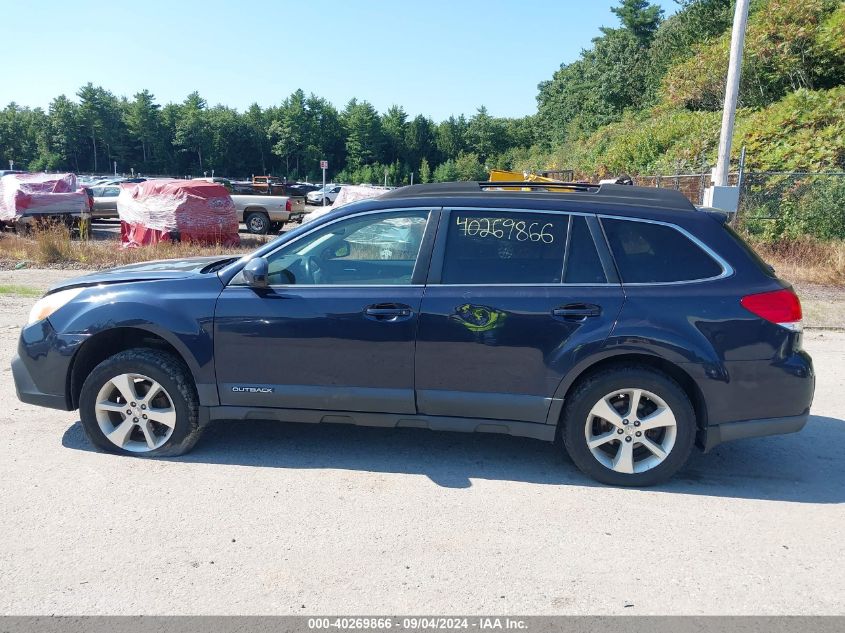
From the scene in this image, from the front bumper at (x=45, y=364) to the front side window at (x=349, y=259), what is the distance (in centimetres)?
144

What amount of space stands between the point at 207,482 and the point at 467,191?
2522 millimetres

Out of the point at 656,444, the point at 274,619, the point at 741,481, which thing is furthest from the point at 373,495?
the point at 741,481

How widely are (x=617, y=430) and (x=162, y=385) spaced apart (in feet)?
9.54

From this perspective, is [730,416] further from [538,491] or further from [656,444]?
[538,491]

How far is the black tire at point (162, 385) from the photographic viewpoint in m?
4.46

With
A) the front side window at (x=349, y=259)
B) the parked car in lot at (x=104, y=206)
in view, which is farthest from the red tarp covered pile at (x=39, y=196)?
the front side window at (x=349, y=259)

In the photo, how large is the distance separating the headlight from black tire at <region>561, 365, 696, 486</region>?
339 centimetres

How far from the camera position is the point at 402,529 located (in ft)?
12.2

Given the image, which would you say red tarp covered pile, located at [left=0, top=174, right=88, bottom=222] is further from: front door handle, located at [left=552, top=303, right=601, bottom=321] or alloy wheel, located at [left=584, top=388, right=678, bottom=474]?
alloy wheel, located at [left=584, top=388, right=678, bottom=474]

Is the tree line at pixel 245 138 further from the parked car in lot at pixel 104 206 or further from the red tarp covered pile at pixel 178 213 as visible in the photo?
the red tarp covered pile at pixel 178 213

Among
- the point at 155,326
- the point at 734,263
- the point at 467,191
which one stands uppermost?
the point at 467,191

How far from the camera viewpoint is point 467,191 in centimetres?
464

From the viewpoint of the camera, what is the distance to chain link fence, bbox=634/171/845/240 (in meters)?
14.6

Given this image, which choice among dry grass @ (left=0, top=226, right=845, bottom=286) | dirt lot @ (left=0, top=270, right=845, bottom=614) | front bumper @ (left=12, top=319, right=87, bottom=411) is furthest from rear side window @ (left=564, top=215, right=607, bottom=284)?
dry grass @ (left=0, top=226, right=845, bottom=286)
